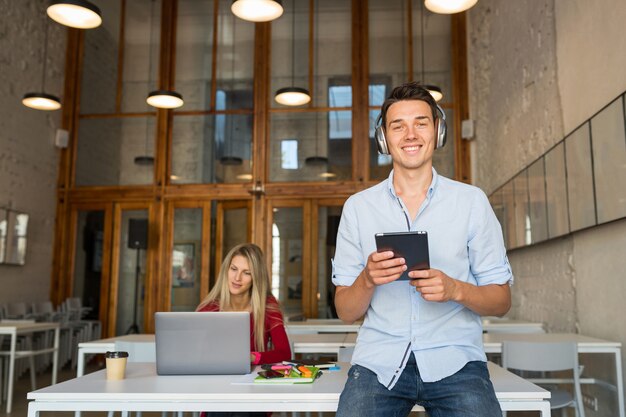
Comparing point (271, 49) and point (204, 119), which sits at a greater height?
point (271, 49)

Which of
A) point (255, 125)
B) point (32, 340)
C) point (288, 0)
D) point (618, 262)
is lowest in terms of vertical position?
point (32, 340)

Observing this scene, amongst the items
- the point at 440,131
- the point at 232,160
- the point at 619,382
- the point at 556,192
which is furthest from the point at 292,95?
the point at 440,131

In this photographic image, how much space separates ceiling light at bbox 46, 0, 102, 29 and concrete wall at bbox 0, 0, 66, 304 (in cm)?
352

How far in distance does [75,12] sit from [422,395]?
4854 millimetres

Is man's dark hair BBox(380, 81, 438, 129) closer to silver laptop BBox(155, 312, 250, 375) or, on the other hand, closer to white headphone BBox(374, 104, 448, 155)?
white headphone BBox(374, 104, 448, 155)

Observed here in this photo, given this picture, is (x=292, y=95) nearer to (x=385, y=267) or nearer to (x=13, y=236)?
(x=13, y=236)

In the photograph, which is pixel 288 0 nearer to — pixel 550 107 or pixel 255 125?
pixel 255 125

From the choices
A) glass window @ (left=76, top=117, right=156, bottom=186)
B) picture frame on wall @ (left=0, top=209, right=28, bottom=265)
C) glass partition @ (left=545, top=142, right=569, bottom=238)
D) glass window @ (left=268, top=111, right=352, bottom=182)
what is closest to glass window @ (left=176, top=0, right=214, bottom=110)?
glass window @ (left=76, top=117, right=156, bottom=186)

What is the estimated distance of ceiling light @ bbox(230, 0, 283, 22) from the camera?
195 inches

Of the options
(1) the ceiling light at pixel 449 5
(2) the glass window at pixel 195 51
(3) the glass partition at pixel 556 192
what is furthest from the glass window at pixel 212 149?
(3) the glass partition at pixel 556 192

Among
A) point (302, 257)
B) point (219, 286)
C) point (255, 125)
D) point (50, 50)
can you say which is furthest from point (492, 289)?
point (50, 50)

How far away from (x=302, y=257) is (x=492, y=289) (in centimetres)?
727

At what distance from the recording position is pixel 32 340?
25.7ft

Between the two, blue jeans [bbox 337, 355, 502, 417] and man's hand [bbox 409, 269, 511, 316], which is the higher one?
man's hand [bbox 409, 269, 511, 316]
